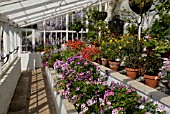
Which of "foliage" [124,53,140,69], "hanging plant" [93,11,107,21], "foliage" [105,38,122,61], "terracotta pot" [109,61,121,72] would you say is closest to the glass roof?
"hanging plant" [93,11,107,21]

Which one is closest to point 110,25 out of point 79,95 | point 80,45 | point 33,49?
point 80,45

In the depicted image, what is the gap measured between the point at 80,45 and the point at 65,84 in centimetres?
391

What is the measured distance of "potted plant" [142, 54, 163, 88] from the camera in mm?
3199

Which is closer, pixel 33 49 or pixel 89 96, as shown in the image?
pixel 89 96

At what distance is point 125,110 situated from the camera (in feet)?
6.65

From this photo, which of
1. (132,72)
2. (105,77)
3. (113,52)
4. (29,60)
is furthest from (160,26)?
(29,60)

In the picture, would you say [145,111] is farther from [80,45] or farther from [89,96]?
[80,45]

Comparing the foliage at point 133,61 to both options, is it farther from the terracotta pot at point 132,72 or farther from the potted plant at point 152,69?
the potted plant at point 152,69

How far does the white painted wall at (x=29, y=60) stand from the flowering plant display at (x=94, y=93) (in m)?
7.29

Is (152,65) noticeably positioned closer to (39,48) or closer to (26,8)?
(26,8)

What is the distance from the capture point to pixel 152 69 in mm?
3416

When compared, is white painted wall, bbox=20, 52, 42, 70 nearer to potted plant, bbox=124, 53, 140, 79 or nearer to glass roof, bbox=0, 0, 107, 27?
glass roof, bbox=0, 0, 107, 27

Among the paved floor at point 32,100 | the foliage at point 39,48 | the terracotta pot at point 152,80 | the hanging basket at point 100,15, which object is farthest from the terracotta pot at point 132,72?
the foliage at point 39,48

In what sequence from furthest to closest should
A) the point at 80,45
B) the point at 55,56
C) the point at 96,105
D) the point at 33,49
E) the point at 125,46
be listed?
the point at 33,49
the point at 80,45
the point at 55,56
the point at 125,46
the point at 96,105
